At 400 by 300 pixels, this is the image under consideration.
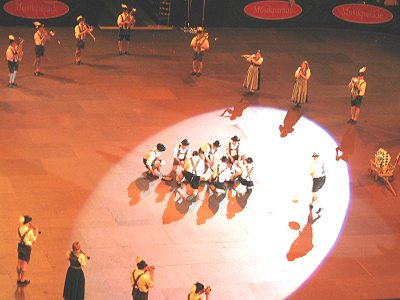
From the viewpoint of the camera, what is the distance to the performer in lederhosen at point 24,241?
1931cm

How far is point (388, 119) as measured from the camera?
98.0ft

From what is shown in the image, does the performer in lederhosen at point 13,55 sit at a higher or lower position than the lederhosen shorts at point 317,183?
higher

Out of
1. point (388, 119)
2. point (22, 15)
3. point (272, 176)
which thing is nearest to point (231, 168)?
point (272, 176)

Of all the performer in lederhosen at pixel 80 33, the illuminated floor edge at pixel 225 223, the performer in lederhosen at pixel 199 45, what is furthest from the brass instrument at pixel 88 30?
the illuminated floor edge at pixel 225 223

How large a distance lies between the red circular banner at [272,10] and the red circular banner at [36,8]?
7051 millimetres

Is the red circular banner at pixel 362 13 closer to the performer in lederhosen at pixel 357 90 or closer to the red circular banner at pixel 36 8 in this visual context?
the performer in lederhosen at pixel 357 90

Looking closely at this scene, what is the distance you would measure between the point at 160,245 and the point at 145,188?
8.79 feet

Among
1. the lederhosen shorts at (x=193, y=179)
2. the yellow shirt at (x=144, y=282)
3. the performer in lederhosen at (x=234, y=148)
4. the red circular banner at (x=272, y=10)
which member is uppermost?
the red circular banner at (x=272, y=10)

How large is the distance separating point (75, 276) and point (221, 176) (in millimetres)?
6256

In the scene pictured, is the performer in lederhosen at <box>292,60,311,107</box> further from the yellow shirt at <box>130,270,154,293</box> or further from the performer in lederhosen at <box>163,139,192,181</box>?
the yellow shirt at <box>130,270,154,293</box>

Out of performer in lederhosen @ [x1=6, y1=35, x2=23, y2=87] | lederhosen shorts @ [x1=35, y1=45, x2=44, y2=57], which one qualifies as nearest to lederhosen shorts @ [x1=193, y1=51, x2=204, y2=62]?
lederhosen shorts @ [x1=35, y1=45, x2=44, y2=57]

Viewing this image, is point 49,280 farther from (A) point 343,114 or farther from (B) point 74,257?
(A) point 343,114

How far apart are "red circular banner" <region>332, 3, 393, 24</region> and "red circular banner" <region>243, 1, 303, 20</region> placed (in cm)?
159

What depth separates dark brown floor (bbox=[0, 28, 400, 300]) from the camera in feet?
69.2
